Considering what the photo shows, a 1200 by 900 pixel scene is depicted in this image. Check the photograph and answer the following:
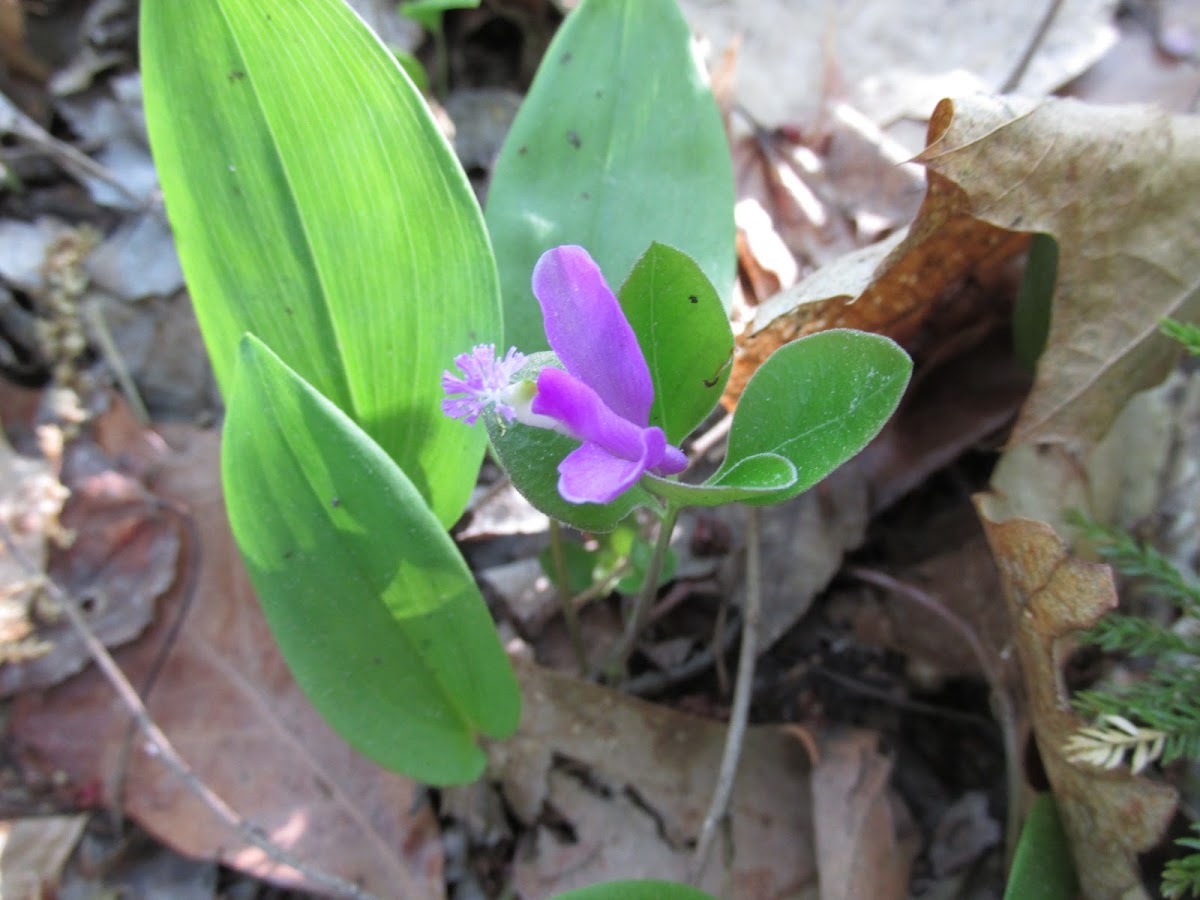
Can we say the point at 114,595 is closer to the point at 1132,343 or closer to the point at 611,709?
the point at 611,709

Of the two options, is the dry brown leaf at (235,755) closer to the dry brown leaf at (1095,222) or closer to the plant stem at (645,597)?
the plant stem at (645,597)

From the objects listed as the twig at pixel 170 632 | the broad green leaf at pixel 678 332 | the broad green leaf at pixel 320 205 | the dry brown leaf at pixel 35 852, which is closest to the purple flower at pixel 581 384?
the broad green leaf at pixel 678 332

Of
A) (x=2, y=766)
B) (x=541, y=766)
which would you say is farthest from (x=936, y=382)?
(x=2, y=766)

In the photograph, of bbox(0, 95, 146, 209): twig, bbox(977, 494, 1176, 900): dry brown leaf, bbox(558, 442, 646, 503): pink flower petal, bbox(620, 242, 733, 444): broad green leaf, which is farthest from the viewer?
bbox(0, 95, 146, 209): twig

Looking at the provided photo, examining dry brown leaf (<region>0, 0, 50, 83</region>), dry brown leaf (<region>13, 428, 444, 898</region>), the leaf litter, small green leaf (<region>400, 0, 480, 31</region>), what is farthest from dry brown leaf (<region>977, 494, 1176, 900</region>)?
dry brown leaf (<region>0, 0, 50, 83</region>)

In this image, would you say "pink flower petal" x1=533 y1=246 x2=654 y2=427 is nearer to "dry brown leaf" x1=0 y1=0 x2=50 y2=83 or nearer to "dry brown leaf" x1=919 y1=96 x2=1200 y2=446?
"dry brown leaf" x1=919 y1=96 x2=1200 y2=446

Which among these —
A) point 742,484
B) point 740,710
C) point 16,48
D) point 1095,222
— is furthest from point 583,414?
point 16,48
